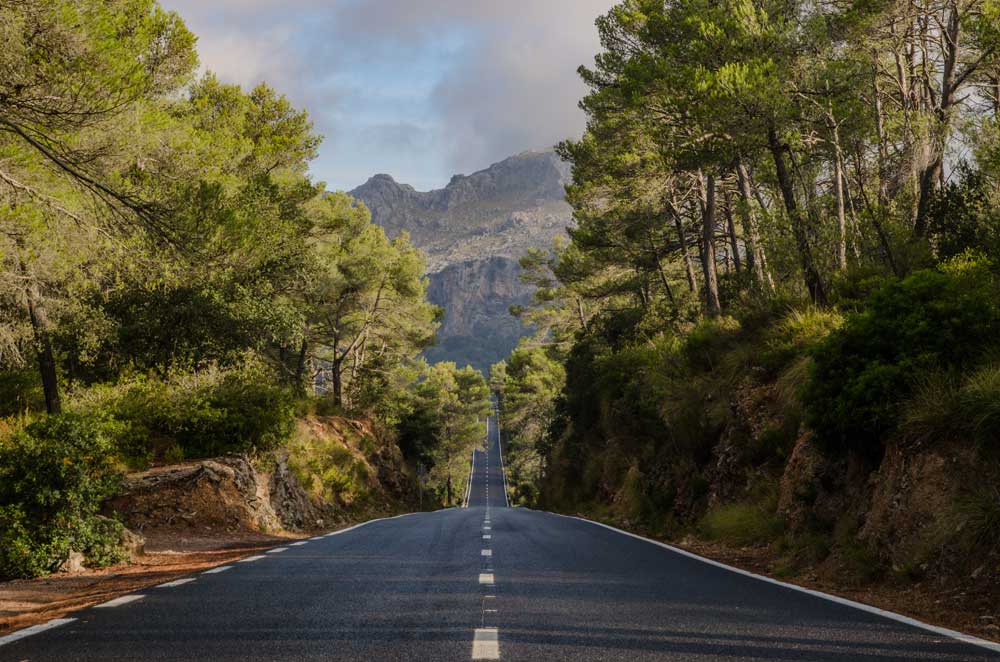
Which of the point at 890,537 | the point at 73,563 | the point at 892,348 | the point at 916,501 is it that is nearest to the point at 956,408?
the point at 916,501

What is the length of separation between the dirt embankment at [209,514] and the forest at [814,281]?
8823mm

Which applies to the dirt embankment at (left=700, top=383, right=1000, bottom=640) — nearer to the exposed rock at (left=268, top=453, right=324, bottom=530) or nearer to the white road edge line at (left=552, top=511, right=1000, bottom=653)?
the white road edge line at (left=552, top=511, right=1000, bottom=653)

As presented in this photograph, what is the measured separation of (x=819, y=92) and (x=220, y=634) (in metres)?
16.0

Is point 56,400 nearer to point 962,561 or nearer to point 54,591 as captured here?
point 54,591

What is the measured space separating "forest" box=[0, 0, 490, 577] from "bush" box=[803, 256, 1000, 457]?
387 inches

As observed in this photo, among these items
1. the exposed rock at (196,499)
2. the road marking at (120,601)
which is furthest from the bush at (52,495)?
the exposed rock at (196,499)

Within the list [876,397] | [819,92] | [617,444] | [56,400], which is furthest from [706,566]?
[617,444]

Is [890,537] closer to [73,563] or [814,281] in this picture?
[814,281]

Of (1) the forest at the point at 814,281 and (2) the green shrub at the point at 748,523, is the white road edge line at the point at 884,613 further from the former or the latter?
(2) the green shrub at the point at 748,523

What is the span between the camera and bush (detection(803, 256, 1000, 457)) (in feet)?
29.6

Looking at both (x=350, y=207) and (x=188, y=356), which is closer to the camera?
(x=188, y=356)

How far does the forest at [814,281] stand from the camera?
28.6 feet

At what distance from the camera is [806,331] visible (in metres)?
14.4

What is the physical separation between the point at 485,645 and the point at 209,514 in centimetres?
1313
